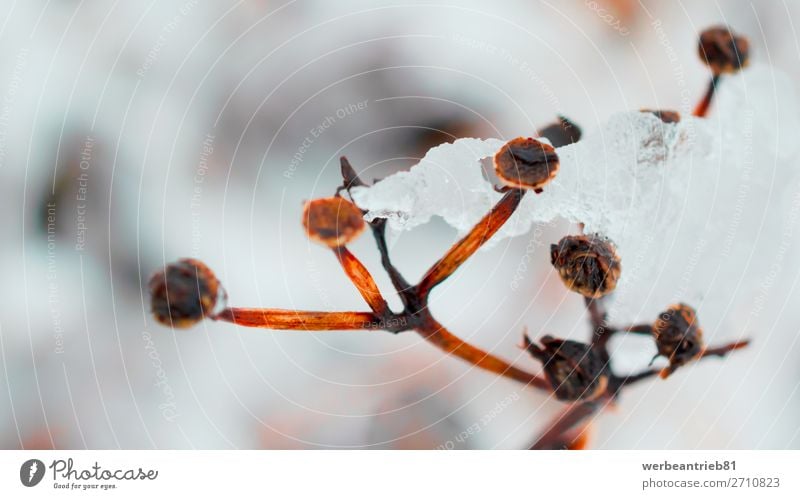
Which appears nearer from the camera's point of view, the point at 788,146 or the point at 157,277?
the point at 157,277

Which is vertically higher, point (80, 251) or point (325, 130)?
point (325, 130)

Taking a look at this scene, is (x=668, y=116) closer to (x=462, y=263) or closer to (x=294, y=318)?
(x=462, y=263)

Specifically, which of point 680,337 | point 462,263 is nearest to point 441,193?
point 462,263

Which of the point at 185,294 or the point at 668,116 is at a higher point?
the point at 668,116

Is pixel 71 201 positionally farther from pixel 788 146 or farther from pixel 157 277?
pixel 788 146

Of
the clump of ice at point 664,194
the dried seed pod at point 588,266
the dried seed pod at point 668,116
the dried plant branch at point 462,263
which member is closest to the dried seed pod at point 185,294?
the dried plant branch at point 462,263
